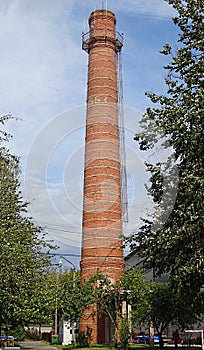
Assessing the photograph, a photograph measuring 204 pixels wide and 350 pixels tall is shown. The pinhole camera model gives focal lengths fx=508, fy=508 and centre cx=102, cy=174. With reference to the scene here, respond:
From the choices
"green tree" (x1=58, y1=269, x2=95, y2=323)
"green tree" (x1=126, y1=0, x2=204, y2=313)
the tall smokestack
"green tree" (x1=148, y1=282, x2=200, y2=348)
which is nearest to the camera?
"green tree" (x1=126, y1=0, x2=204, y2=313)

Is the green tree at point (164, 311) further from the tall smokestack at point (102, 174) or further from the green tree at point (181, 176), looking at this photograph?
the green tree at point (181, 176)

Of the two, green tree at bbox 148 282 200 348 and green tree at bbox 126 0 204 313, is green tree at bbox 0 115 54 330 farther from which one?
green tree at bbox 148 282 200 348

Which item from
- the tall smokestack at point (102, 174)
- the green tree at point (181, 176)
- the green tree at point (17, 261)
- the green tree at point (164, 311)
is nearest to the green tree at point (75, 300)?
the tall smokestack at point (102, 174)

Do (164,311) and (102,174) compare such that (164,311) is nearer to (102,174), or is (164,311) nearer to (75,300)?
(75,300)

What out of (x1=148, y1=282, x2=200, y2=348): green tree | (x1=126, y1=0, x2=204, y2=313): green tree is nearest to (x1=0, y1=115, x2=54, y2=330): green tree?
(x1=126, y1=0, x2=204, y2=313): green tree

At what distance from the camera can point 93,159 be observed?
37.5 meters

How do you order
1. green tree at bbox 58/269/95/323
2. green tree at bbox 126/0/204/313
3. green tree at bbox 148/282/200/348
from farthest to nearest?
1. green tree at bbox 58/269/95/323
2. green tree at bbox 148/282/200/348
3. green tree at bbox 126/0/204/313

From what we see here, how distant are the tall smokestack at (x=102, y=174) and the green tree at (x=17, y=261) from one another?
421 inches

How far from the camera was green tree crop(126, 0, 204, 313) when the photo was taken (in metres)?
15.5

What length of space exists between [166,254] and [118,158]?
2100 cm

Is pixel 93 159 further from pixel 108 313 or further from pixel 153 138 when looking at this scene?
pixel 153 138

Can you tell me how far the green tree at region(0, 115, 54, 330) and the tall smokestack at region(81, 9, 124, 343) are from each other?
10.7 meters

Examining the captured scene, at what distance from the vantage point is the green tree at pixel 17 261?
1562 cm

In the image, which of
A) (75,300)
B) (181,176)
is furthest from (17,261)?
(75,300)
